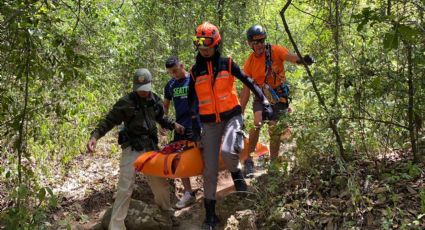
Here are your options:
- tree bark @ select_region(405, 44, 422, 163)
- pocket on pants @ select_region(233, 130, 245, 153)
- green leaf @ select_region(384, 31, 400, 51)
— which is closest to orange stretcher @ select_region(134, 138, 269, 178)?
pocket on pants @ select_region(233, 130, 245, 153)

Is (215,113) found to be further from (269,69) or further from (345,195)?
(345,195)

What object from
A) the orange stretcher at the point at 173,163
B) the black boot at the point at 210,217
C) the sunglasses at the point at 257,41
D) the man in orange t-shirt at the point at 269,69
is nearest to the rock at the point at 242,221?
the black boot at the point at 210,217

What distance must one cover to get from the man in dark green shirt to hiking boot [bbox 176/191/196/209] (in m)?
0.38

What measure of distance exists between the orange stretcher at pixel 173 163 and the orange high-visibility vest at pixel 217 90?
0.63 m

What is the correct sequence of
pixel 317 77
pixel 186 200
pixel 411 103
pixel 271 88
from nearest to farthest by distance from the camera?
pixel 411 103 < pixel 317 77 < pixel 271 88 < pixel 186 200

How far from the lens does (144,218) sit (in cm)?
586

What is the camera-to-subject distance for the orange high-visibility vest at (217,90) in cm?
521

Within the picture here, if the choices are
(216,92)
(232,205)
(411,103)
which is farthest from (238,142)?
(411,103)

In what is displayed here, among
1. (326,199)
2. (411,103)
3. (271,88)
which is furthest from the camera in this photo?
(271,88)

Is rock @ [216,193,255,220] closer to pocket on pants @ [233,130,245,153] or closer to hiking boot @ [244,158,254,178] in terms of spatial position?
hiking boot @ [244,158,254,178]

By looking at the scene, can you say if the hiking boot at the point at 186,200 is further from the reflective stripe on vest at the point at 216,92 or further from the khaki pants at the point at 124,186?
the reflective stripe on vest at the point at 216,92

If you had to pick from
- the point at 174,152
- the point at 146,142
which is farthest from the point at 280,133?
the point at 146,142

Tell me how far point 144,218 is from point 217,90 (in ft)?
6.66

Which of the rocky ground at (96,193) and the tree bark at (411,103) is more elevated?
the tree bark at (411,103)
